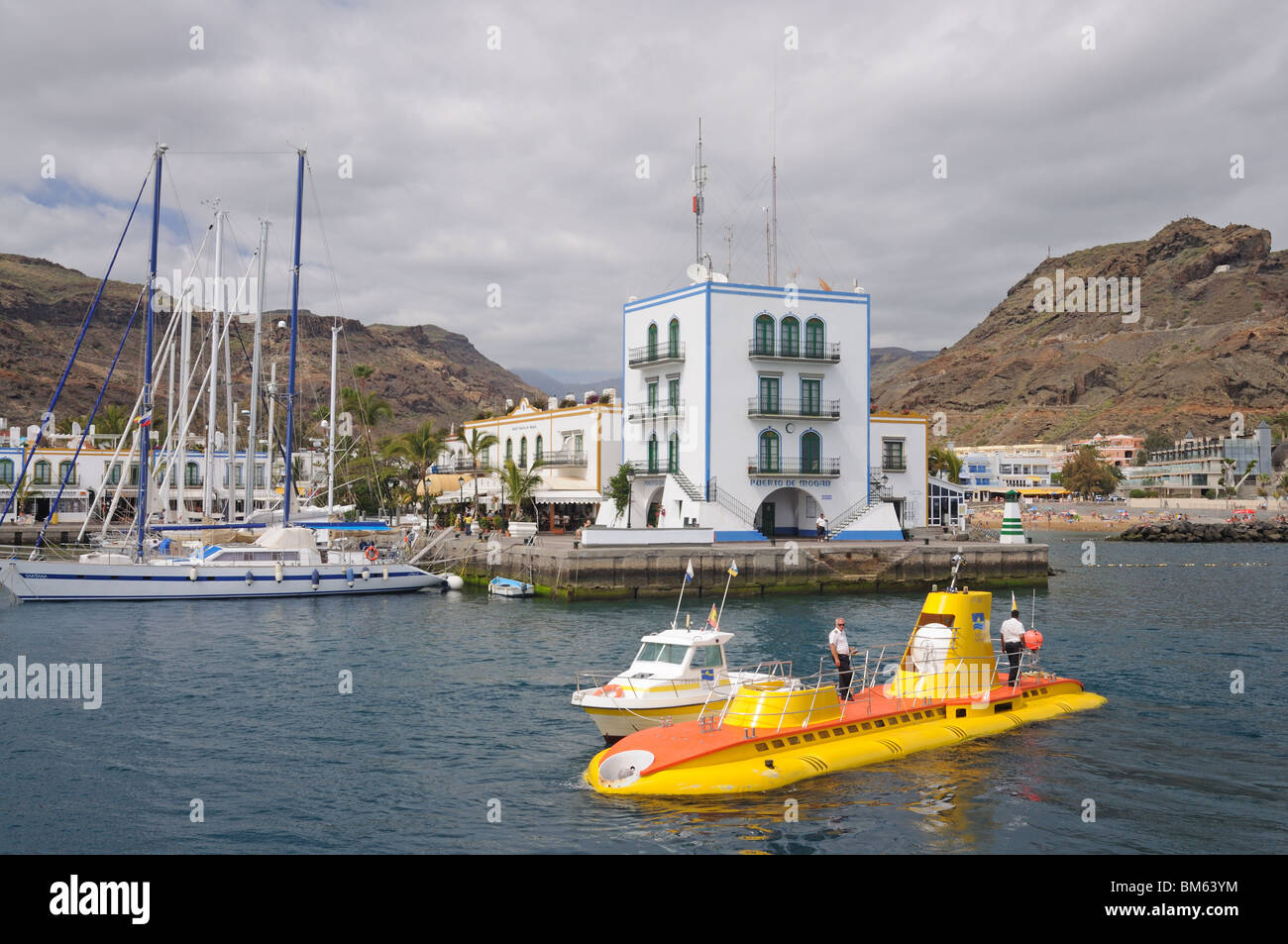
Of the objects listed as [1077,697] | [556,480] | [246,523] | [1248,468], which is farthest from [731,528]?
[1248,468]

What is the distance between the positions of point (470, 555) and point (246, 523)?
38.2 ft

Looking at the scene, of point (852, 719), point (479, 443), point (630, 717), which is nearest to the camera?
point (852, 719)

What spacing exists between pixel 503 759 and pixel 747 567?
1197 inches

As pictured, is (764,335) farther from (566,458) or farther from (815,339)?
(566,458)

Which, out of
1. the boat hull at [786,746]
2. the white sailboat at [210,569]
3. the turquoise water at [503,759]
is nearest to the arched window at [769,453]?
the white sailboat at [210,569]

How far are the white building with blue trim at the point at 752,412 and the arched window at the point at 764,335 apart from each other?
57 mm

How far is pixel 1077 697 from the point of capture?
25859 millimetres

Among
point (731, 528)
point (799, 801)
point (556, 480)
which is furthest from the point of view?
point (556, 480)

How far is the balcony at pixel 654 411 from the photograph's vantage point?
193 ft

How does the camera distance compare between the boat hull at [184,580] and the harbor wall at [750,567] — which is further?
the harbor wall at [750,567]

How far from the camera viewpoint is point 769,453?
58562mm

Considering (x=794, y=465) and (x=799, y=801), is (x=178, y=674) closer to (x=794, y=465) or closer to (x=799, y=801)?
(x=799, y=801)

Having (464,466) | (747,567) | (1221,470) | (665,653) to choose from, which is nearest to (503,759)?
(665,653)

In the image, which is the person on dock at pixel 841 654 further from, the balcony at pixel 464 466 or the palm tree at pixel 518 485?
the balcony at pixel 464 466
